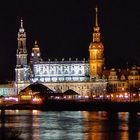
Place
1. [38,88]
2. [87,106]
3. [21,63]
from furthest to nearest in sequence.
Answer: [21,63]
[38,88]
[87,106]

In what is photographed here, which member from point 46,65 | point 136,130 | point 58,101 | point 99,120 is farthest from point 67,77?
point 136,130

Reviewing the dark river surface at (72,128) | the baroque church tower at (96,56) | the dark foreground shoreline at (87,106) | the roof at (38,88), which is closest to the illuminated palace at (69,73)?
the baroque church tower at (96,56)

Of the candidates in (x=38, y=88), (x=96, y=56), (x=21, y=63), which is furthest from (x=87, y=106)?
(x=21, y=63)

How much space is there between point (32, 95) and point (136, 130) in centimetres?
10055

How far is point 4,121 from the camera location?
333ft

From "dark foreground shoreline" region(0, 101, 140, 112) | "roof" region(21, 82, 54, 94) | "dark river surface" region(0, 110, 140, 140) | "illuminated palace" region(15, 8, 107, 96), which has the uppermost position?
"illuminated palace" region(15, 8, 107, 96)

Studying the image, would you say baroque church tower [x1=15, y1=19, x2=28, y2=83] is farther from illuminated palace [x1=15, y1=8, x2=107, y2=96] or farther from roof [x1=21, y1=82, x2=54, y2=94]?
roof [x1=21, y1=82, x2=54, y2=94]

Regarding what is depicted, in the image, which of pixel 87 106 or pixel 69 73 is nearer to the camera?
pixel 87 106

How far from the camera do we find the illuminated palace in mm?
192250

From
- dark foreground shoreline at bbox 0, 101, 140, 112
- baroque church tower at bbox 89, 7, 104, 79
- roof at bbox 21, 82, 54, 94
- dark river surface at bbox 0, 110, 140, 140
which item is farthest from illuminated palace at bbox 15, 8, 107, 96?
dark river surface at bbox 0, 110, 140, 140

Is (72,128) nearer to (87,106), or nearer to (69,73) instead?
(87,106)

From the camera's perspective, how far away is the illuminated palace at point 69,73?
19225 cm

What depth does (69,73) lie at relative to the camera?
19688cm

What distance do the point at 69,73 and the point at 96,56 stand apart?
25.6ft
